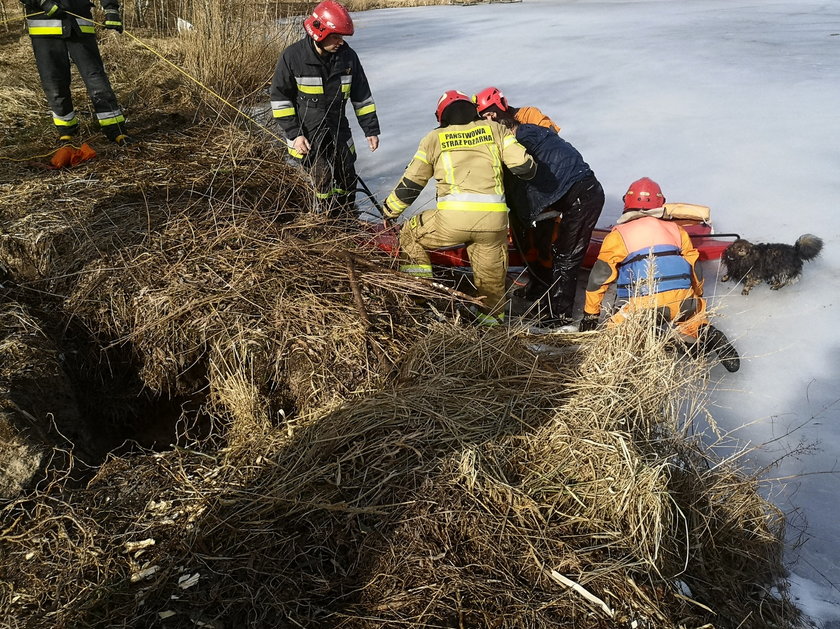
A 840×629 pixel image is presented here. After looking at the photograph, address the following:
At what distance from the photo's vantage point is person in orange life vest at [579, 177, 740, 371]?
11.2 ft

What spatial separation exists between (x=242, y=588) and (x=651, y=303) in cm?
214

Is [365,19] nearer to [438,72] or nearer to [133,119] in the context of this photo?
[438,72]

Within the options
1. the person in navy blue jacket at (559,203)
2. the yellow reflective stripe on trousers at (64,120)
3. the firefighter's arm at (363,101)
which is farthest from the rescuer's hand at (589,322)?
the yellow reflective stripe on trousers at (64,120)

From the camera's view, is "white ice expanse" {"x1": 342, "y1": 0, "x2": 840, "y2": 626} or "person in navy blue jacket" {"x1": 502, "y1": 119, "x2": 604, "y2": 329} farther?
"person in navy blue jacket" {"x1": 502, "y1": 119, "x2": 604, "y2": 329}

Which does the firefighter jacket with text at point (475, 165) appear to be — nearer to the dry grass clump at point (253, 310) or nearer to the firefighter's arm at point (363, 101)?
the dry grass clump at point (253, 310)

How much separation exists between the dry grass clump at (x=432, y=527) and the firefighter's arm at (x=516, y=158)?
136 cm

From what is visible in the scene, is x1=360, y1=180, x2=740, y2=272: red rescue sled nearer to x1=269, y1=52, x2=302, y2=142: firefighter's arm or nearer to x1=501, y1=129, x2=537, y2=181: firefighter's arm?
x1=501, y1=129, x2=537, y2=181: firefighter's arm

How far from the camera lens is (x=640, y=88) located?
7.58m

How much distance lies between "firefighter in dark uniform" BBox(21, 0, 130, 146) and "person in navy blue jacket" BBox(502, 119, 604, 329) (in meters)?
3.55

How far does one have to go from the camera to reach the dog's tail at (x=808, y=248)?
4027 mm

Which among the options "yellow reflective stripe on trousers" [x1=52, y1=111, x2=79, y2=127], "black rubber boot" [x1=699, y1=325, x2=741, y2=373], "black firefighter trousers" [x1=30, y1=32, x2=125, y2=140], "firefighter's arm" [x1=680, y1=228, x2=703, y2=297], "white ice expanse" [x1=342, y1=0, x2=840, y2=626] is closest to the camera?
"white ice expanse" [x1=342, y1=0, x2=840, y2=626]

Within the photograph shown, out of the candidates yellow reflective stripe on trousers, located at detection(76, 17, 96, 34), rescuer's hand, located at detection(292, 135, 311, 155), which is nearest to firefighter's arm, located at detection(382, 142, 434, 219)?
rescuer's hand, located at detection(292, 135, 311, 155)

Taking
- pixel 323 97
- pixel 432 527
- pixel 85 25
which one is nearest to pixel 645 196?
pixel 323 97

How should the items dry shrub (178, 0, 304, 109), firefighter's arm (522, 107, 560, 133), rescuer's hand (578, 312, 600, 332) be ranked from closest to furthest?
rescuer's hand (578, 312, 600, 332)
firefighter's arm (522, 107, 560, 133)
dry shrub (178, 0, 304, 109)
